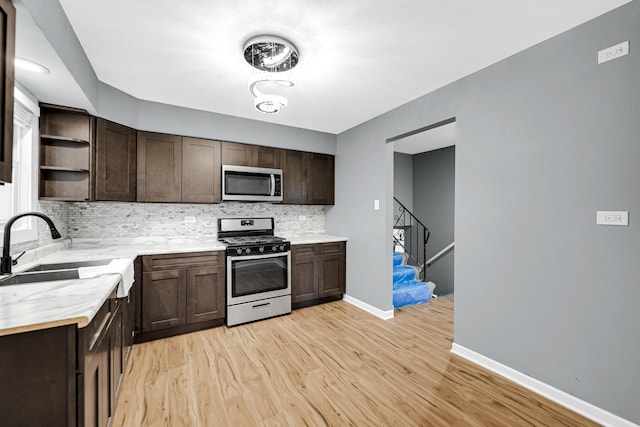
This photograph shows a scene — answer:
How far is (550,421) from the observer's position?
178 cm

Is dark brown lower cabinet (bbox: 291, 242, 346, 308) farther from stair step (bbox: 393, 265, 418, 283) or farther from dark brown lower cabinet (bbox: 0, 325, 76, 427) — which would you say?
dark brown lower cabinet (bbox: 0, 325, 76, 427)

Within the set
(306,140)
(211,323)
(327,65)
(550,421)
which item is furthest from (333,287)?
(327,65)

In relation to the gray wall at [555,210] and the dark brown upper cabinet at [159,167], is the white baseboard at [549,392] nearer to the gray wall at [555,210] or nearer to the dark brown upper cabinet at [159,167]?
the gray wall at [555,210]

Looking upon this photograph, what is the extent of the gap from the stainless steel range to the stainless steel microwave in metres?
0.39

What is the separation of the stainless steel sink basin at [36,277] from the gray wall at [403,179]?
17.2ft

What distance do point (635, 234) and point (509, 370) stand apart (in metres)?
1.30

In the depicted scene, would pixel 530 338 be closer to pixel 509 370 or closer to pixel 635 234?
pixel 509 370

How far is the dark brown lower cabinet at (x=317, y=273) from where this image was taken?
3736 millimetres

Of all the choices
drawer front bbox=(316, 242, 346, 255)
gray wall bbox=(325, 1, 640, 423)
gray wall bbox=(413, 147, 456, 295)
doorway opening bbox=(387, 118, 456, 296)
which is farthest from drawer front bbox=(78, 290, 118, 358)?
gray wall bbox=(413, 147, 456, 295)

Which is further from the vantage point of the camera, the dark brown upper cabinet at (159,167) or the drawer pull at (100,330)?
the dark brown upper cabinet at (159,167)

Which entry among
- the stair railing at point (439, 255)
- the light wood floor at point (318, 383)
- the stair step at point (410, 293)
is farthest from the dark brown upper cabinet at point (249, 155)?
the stair railing at point (439, 255)

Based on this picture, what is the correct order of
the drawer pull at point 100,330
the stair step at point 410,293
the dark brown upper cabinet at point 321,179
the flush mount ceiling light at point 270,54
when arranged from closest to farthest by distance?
the drawer pull at point 100,330 < the flush mount ceiling light at point 270,54 < the stair step at point 410,293 < the dark brown upper cabinet at point 321,179

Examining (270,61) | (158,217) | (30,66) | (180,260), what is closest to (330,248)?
(180,260)

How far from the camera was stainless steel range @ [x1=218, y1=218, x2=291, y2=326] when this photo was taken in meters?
3.21
